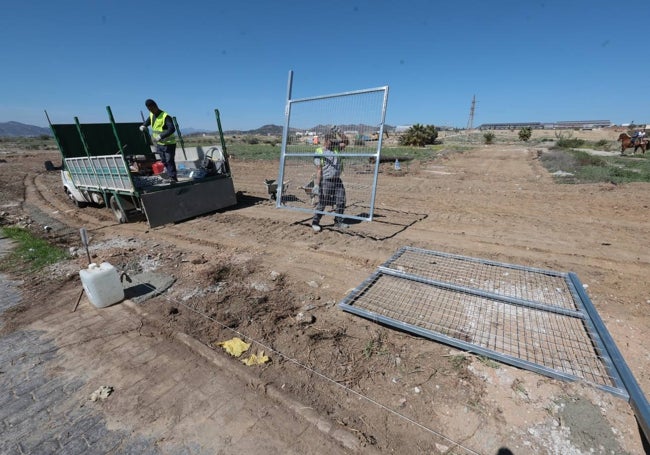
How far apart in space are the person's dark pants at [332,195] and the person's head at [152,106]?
13.6 ft

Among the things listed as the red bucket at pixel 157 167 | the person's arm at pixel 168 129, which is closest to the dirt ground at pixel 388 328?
the red bucket at pixel 157 167

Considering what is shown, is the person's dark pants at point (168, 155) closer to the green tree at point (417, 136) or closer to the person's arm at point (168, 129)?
the person's arm at point (168, 129)

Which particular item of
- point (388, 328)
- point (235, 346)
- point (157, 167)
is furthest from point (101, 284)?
point (157, 167)

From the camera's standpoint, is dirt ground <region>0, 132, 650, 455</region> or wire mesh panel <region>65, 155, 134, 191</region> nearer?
dirt ground <region>0, 132, 650, 455</region>

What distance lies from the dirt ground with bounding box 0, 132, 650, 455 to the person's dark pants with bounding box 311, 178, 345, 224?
1.89 feet

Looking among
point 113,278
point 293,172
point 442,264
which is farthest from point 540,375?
point 293,172

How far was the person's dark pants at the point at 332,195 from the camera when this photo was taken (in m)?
6.03

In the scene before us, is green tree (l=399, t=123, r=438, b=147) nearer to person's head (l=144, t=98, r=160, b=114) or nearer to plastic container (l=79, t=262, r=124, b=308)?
person's head (l=144, t=98, r=160, b=114)

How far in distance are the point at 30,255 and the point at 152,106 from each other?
3.74m

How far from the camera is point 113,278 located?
3.71 m

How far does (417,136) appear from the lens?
42000mm

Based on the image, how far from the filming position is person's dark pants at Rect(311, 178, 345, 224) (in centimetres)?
603

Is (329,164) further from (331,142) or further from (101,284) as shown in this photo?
(101,284)

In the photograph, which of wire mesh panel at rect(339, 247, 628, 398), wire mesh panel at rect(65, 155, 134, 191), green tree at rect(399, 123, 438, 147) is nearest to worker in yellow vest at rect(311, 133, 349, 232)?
wire mesh panel at rect(339, 247, 628, 398)
